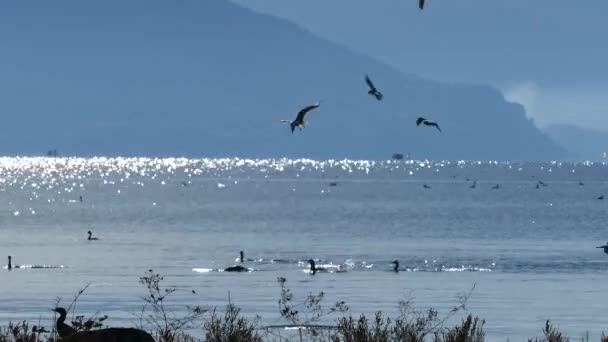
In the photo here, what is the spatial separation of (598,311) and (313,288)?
14.0m

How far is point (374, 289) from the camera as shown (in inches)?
2254

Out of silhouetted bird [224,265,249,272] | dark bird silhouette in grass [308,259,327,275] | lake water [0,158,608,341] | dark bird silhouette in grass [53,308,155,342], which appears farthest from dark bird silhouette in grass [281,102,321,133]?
silhouetted bird [224,265,249,272]

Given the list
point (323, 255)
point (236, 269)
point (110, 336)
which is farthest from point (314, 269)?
point (110, 336)

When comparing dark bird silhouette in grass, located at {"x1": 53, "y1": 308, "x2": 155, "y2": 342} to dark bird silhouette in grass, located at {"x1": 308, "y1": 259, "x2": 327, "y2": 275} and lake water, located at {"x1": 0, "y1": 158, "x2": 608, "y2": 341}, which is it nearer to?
lake water, located at {"x1": 0, "y1": 158, "x2": 608, "y2": 341}

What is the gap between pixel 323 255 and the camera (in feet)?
262

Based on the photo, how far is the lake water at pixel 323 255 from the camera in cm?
5044

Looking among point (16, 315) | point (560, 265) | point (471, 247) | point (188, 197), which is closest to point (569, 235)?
point (471, 247)

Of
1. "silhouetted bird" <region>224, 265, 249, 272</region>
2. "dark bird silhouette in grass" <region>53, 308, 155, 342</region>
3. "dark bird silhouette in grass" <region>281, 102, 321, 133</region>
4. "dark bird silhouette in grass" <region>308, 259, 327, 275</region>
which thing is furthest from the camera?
"silhouetted bird" <region>224, 265, 249, 272</region>

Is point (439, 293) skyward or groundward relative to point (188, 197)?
groundward

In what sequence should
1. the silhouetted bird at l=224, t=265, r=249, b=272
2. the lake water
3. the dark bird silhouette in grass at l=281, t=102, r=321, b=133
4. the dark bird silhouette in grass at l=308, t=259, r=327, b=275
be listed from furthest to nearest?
the silhouetted bird at l=224, t=265, r=249, b=272
the dark bird silhouette in grass at l=308, t=259, r=327, b=275
the lake water
the dark bird silhouette in grass at l=281, t=102, r=321, b=133

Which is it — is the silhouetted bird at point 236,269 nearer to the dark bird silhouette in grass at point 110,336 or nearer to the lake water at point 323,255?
the lake water at point 323,255

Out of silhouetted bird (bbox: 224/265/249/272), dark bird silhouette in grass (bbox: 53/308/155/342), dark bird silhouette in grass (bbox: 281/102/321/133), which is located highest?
dark bird silhouette in grass (bbox: 281/102/321/133)

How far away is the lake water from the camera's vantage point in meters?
50.4

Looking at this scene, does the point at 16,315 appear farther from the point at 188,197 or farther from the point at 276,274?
the point at 188,197
